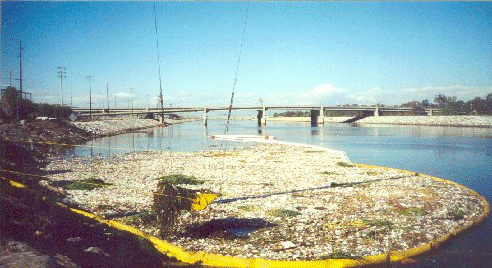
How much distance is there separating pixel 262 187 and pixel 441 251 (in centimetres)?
632

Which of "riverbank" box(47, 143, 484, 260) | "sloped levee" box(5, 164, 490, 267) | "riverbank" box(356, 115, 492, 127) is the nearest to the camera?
"sloped levee" box(5, 164, 490, 267)

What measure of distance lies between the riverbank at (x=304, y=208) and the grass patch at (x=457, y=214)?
24mm

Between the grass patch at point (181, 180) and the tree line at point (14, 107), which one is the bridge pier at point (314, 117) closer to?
the tree line at point (14, 107)

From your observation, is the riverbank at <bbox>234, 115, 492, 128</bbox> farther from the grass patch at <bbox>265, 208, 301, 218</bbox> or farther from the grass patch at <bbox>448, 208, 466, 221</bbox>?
the grass patch at <bbox>265, 208, 301, 218</bbox>

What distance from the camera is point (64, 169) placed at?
16.2m

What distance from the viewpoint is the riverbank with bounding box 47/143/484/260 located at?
267 inches

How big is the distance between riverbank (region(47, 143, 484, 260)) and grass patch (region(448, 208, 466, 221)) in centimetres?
2

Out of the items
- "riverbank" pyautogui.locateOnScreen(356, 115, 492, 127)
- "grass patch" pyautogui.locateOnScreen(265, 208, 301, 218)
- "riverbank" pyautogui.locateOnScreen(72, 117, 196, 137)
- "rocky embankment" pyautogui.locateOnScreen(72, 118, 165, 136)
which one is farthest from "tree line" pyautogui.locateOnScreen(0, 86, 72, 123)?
"riverbank" pyautogui.locateOnScreen(356, 115, 492, 127)

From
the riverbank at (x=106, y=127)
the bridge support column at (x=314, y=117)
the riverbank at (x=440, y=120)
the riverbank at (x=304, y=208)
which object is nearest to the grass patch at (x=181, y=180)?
the riverbank at (x=304, y=208)

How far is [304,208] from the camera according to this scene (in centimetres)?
925

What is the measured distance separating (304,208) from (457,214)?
4.16 m

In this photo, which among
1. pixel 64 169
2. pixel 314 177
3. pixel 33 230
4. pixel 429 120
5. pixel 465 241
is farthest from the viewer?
pixel 429 120

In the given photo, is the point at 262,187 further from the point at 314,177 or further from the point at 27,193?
the point at 27,193

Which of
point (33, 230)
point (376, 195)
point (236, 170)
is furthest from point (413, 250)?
point (236, 170)
